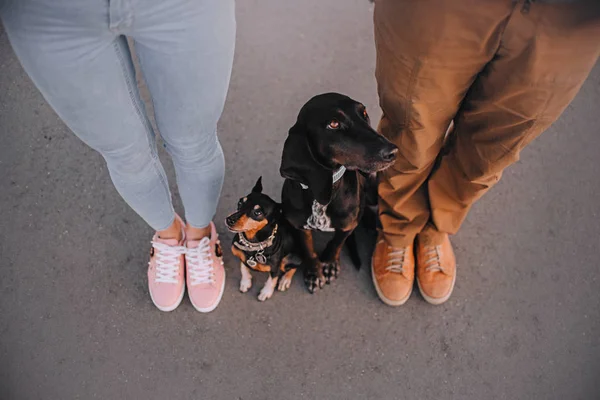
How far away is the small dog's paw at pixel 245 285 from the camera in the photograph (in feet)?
5.57

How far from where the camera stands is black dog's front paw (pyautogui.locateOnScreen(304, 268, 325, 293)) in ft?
5.53

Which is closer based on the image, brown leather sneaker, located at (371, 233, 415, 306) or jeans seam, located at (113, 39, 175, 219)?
jeans seam, located at (113, 39, 175, 219)

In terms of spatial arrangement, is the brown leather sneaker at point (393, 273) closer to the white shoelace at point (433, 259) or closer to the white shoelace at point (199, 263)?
the white shoelace at point (433, 259)

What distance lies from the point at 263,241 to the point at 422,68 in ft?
2.11

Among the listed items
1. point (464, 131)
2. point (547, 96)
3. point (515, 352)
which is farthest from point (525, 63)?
point (515, 352)

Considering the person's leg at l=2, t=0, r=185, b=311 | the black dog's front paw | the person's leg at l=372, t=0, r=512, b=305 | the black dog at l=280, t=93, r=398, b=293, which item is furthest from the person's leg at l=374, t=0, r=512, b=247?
the person's leg at l=2, t=0, r=185, b=311

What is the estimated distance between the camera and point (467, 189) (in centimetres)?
145

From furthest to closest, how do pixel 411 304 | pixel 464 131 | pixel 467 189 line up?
pixel 411 304
pixel 467 189
pixel 464 131

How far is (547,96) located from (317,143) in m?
0.52

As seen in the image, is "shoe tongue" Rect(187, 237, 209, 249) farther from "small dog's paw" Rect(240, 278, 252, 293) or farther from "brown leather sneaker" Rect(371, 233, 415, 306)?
"brown leather sneaker" Rect(371, 233, 415, 306)

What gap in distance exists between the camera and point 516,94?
3.58ft

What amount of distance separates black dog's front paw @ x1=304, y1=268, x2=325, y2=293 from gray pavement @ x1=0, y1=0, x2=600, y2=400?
4 cm

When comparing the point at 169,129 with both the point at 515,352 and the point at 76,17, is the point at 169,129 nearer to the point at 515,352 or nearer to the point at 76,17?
the point at 76,17

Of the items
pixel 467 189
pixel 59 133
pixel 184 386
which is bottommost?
pixel 184 386
